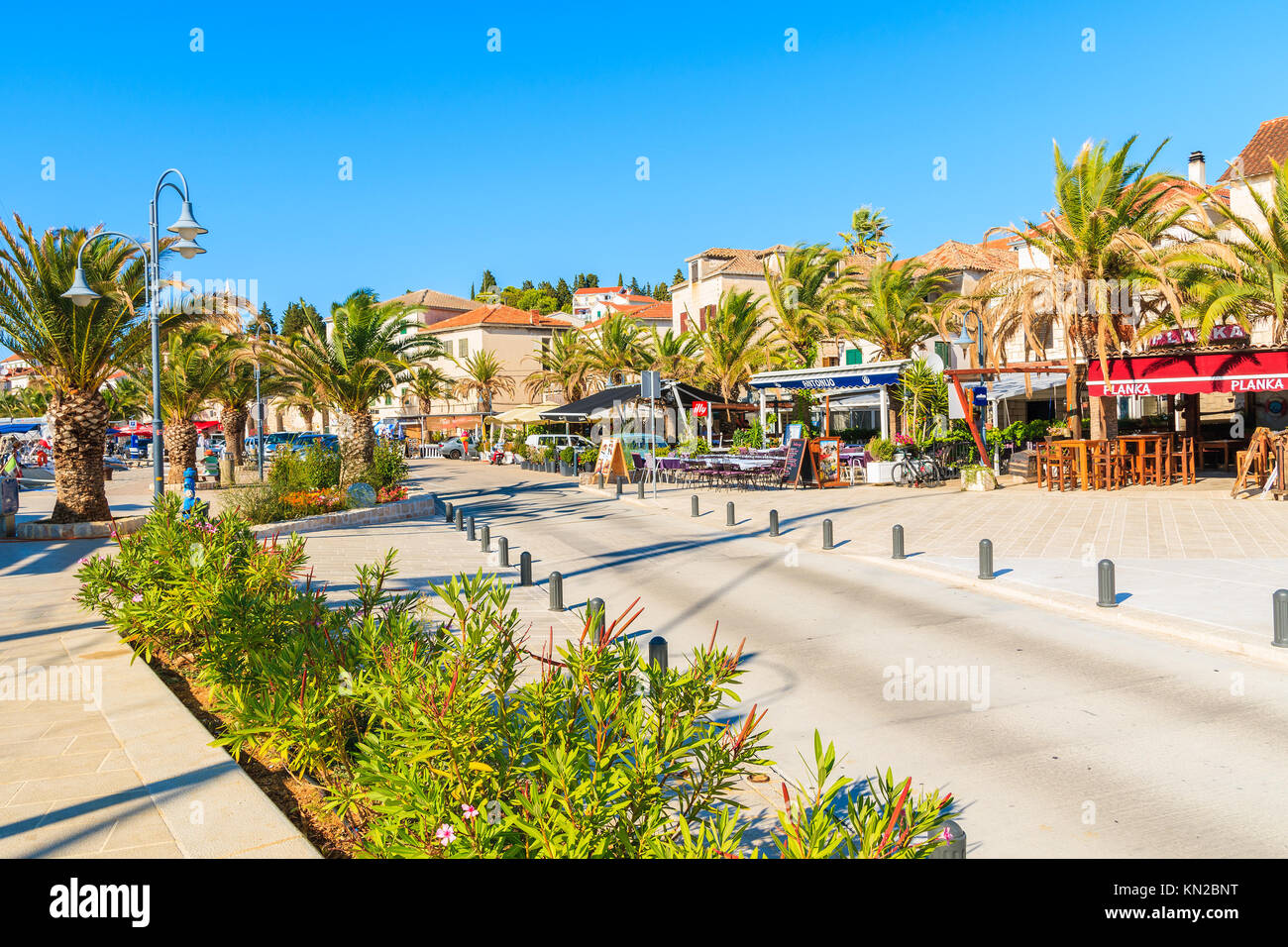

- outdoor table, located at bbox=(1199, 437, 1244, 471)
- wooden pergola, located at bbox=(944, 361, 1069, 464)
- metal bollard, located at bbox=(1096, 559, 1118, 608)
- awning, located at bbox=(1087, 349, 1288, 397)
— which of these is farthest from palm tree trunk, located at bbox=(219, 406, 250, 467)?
outdoor table, located at bbox=(1199, 437, 1244, 471)

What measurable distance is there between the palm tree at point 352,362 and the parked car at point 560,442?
42.4 feet

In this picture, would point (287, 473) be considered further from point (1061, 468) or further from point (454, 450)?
point (454, 450)

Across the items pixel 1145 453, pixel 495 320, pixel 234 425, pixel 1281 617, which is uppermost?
pixel 495 320

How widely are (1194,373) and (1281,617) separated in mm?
14135

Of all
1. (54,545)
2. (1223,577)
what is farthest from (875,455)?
(54,545)

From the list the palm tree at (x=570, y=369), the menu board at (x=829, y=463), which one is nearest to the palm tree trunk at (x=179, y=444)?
the menu board at (x=829, y=463)

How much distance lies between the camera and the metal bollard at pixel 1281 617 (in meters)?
7.57

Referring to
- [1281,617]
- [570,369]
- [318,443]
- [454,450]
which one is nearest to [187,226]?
[318,443]

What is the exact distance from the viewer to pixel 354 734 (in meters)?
4.91

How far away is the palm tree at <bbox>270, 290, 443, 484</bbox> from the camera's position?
72.8ft

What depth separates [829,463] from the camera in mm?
24922
